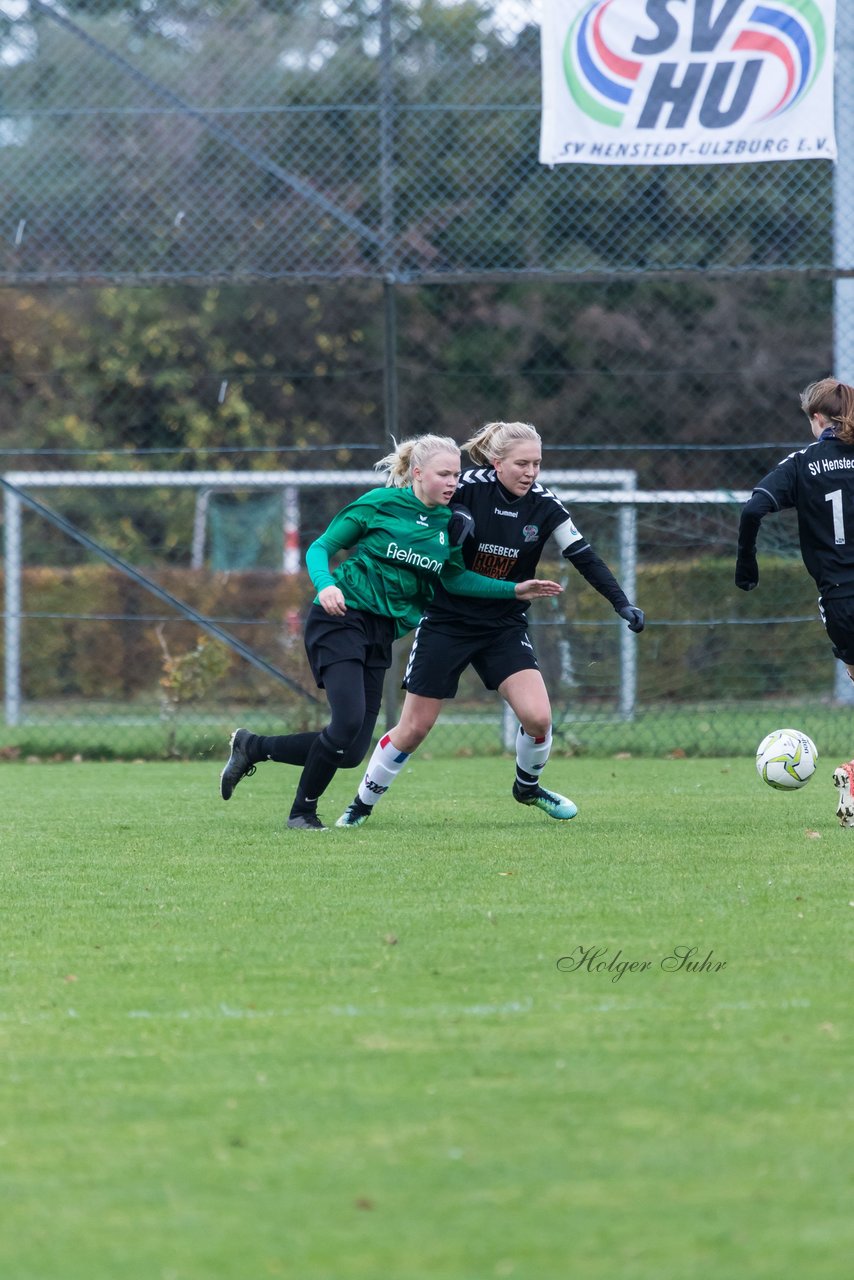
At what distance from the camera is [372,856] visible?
21.1ft

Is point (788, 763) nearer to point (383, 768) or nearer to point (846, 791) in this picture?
point (846, 791)

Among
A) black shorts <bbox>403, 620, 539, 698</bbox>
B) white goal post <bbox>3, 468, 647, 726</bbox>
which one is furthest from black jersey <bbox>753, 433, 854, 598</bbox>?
white goal post <bbox>3, 468, 647, 726</bbox>

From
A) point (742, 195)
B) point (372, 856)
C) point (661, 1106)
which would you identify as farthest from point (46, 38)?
point (661, 1106)

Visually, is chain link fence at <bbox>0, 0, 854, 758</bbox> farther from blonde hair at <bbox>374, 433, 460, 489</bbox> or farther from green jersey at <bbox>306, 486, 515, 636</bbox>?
green jersey at <bbox>306, 486, 515, 636</bbox>

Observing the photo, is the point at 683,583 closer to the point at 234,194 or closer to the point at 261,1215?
the point at 234,194

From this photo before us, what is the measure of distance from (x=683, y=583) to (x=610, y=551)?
0.71 meters

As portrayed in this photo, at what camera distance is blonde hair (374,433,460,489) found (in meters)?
7.03

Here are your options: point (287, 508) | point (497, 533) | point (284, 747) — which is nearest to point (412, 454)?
point (497, 533)

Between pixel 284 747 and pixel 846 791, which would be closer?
pixel 846 791

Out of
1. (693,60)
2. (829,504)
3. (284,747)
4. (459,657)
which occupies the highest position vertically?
(693,60)

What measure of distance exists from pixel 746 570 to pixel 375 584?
61.4 inches

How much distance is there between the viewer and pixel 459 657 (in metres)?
7.39

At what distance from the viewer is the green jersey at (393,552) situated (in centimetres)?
702

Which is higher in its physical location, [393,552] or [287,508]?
[287,508]
